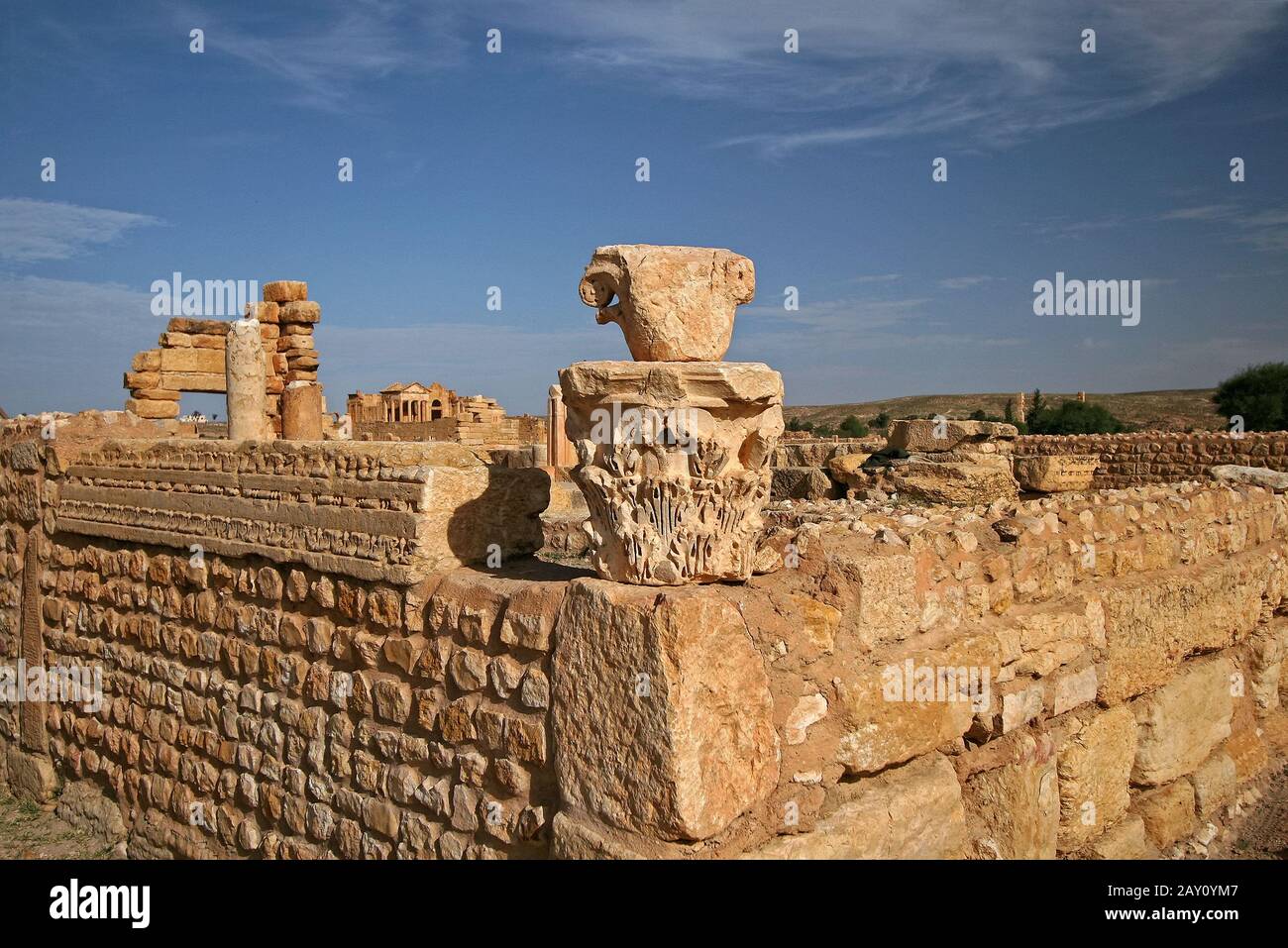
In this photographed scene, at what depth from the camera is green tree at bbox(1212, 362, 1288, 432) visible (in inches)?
1347

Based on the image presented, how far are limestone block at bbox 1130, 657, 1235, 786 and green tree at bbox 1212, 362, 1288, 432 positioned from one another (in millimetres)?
34131

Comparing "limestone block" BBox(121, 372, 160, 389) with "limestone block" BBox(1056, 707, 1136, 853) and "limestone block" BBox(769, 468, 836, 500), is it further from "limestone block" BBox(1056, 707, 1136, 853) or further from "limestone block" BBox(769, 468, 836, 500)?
"limestone block" BBox(1056, 707, 1136, 853)

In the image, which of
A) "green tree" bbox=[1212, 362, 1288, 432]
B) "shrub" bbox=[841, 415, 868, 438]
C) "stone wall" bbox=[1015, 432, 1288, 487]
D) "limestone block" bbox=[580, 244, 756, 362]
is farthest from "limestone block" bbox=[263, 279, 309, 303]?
"shrub" bbox=[841, 415, 868, 438]

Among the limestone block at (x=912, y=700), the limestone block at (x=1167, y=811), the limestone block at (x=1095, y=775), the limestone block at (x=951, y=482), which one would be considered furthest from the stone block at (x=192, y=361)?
the limestone block at (x=1167, y=811)

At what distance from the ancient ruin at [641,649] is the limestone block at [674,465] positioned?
10 millimetres

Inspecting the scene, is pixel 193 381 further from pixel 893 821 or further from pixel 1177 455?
pixel 1177 455

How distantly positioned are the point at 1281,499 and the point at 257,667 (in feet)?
21.8

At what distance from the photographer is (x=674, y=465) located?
3092mm

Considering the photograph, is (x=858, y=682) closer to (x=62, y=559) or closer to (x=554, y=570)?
(x=554, y=570)

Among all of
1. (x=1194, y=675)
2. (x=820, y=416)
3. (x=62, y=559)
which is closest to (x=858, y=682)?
(x=1194, y=675)

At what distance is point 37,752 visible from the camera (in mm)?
6594

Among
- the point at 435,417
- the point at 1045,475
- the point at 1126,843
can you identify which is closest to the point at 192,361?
the point at 1126,843

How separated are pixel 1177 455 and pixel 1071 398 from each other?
53485 mm

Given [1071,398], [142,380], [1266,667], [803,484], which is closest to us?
[1266,667]
